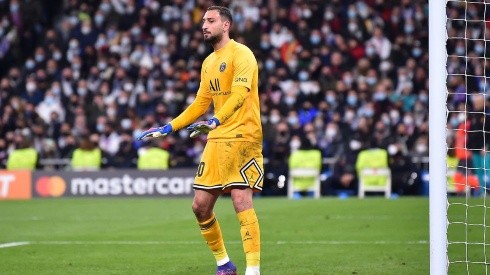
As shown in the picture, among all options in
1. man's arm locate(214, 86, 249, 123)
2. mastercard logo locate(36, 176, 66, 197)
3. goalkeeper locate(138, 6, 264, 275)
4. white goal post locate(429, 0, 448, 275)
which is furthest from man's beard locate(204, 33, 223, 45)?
mastercard logo locate(36, 176, 66, 197)

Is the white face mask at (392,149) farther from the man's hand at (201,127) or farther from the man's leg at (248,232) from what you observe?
the man's hand at (201,127)

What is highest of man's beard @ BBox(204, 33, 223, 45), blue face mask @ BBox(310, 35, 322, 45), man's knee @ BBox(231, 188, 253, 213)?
blue face mask @ BBox(310, 35, 322, 45)

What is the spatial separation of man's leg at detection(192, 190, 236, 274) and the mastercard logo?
16.1m

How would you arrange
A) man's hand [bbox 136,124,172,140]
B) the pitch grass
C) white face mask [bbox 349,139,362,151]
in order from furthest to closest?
white face mask [bbox 349,139,362,151], the pitch grass, man's hand [bbox 136,124,172,140]

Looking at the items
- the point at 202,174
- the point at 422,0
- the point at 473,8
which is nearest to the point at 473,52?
the point at 473,8

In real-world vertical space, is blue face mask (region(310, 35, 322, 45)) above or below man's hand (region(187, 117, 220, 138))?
above

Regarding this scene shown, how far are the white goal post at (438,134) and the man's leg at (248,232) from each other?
1.69 m

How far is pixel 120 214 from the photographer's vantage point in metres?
19.2

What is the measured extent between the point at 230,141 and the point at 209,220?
781mm

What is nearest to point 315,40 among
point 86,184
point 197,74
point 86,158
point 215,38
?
point 197,74

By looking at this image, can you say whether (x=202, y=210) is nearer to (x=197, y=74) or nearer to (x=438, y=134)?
(x=438, y=134)

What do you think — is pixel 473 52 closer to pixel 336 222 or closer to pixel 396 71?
pixel 396 71

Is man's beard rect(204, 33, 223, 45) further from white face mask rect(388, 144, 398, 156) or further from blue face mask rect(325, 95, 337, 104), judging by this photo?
blue face mask rect(325, 95, 337, 104)

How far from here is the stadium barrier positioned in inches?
971
